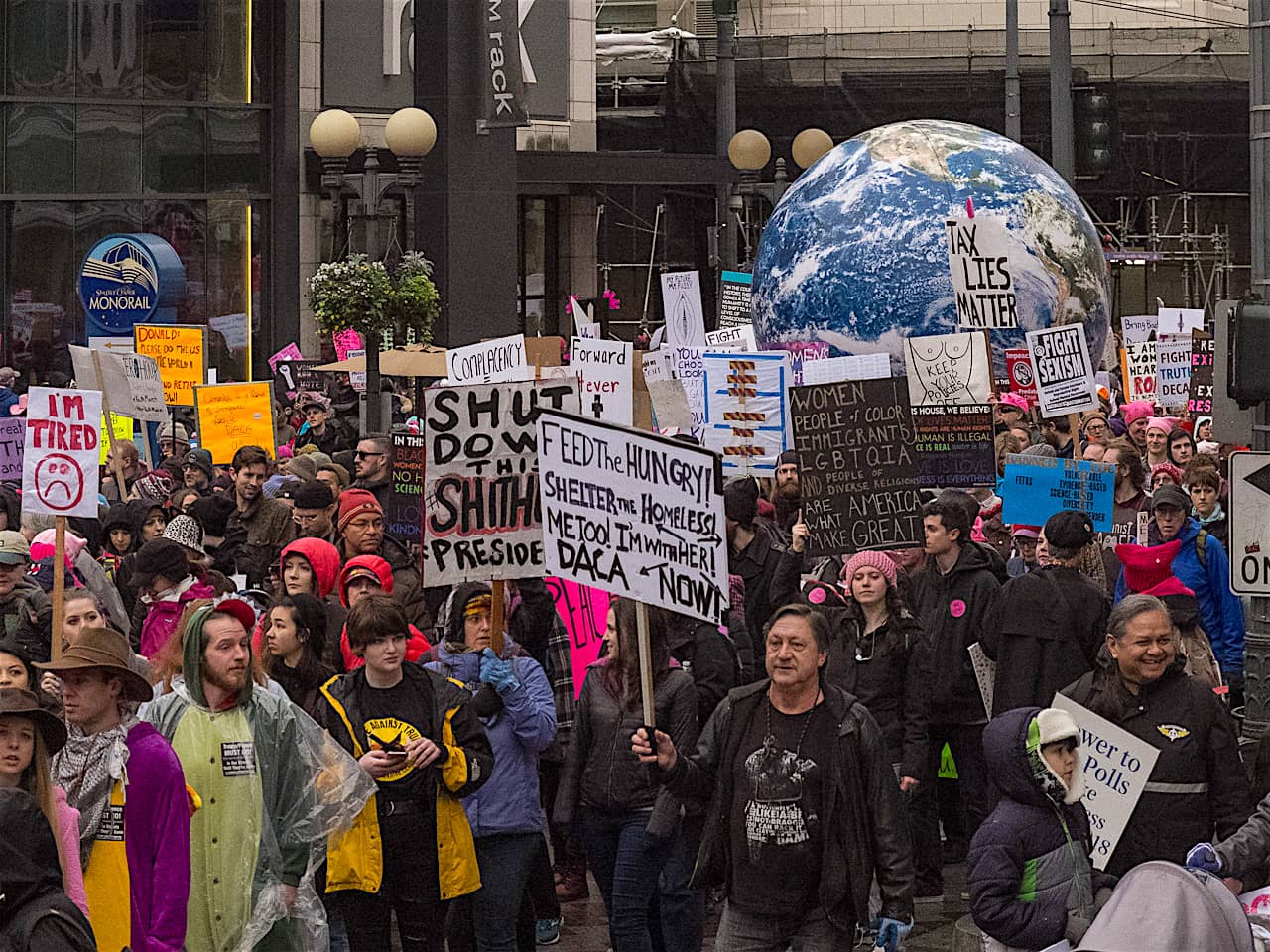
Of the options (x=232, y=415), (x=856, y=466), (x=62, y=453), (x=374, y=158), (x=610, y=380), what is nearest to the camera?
(x=62, y=453)

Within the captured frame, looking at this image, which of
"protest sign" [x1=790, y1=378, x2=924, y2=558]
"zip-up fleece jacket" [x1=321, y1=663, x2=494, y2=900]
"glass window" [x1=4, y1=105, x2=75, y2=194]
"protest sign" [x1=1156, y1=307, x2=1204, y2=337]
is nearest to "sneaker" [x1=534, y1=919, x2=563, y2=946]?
"zip-up fleece jacket" [x1=321, y1=663, x2=494, y2=900]

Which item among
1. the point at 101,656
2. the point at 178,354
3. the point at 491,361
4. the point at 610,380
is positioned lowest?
the point at 101,656

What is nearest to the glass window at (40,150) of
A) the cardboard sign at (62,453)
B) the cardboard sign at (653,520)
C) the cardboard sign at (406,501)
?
the cardboard sign at (406,501)

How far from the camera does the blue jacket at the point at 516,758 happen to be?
7930mm

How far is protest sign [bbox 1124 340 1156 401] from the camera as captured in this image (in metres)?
22.3

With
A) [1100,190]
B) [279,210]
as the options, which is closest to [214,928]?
[279,210]

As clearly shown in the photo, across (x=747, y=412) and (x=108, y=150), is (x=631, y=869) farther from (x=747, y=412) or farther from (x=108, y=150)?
(x=108, y=150)

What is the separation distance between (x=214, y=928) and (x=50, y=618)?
3.04 meters

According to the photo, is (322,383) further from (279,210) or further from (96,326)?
(279,210)

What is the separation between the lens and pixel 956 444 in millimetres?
13359

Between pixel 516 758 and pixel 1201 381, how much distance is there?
49.0ft

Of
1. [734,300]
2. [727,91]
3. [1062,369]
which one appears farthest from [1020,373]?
[727,91]

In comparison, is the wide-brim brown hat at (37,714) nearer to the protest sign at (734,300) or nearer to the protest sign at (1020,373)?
the protest sign at (1020,373)

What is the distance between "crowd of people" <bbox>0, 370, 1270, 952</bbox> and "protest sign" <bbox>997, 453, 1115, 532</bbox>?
2.32 feet
